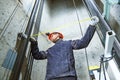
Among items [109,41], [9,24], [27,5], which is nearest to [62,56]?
[109,41]

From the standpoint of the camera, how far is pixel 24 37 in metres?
1.58

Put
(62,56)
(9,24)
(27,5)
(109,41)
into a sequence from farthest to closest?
(27,5)
(9,24)
(62,56)
(109,41)

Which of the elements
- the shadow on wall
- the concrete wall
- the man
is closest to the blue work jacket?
the man

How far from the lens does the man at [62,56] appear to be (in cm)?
169

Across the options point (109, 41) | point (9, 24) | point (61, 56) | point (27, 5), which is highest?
point (27, 5)

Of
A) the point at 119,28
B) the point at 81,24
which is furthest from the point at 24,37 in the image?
the point at 81,24

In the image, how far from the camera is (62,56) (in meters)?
1.77

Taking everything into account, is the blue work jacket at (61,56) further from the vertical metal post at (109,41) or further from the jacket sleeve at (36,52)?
the vertical metal post at (109,41)

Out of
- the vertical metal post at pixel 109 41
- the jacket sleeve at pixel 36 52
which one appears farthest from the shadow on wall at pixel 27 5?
the vertical metal post at pixel 109 41

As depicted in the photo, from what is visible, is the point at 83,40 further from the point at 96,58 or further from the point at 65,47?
the point at 96,58

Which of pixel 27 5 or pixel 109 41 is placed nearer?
pixel 109 41

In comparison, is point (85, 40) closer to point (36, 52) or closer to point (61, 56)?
point (61, 56)

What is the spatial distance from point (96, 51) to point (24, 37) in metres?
1.22

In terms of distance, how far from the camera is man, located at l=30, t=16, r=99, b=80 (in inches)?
66.4
